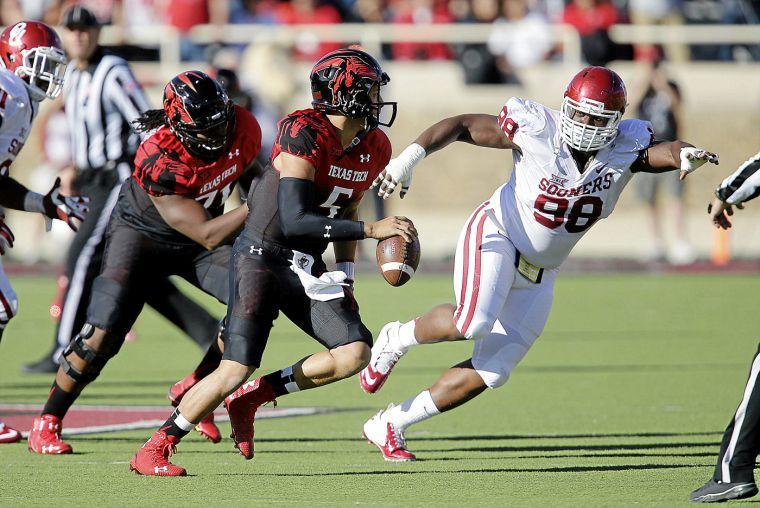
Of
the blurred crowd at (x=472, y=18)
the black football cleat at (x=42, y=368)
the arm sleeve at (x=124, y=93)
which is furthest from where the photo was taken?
the blurred crowd at (x=472, y=18)

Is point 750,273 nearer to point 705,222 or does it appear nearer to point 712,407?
point 705,222

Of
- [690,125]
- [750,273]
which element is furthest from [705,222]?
[750,273]

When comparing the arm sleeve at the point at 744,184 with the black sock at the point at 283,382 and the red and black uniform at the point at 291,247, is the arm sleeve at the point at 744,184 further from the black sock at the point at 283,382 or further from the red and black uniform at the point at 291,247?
the black sock at the point at 283,382

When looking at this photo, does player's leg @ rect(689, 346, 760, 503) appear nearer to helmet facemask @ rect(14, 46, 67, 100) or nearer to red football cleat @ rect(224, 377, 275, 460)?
red football cleat @ rect(224, 377, 275, 460)

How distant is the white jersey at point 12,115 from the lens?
700cm

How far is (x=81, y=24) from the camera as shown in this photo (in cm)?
909

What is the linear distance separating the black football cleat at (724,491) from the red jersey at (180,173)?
2.83m

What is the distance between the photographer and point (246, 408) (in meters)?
6.23

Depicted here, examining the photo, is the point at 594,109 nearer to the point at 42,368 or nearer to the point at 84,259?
the point at 84,259

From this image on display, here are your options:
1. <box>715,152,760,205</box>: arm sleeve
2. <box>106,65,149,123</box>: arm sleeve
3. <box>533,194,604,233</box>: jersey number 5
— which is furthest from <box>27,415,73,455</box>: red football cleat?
<box>715,152,760,205</box>: arm sleeve

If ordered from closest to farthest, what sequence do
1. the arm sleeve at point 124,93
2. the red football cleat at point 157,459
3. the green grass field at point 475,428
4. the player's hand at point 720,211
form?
the player's hand at point 720,211
the green grass field at point 475,428
the red football cleat at point 157,459
the arm sleeve at point 124,93

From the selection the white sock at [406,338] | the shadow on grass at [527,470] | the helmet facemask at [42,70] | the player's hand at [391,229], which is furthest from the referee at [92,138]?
the player's hand at [391,229]

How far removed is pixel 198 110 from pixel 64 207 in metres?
1.15

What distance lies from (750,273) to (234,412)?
11096 millimetres
